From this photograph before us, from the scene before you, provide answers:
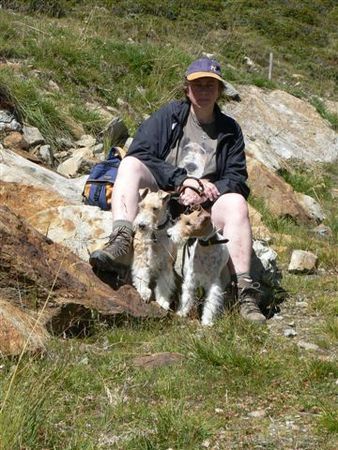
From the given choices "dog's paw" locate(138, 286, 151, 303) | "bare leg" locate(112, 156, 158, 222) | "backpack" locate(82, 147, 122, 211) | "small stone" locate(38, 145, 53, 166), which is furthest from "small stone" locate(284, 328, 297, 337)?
"small stone" locate(38, 145, 53, 166)

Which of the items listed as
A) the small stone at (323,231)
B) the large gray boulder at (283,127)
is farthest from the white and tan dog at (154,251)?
the large gray boulder at (283,127)

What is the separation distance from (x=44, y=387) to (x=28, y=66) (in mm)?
7154

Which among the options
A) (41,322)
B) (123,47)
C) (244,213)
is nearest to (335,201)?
(123,47)

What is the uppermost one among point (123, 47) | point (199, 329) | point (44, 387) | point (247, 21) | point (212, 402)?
point (44, 387)

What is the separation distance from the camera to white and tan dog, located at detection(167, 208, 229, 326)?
4406mm

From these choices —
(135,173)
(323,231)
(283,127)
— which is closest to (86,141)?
(323,231)

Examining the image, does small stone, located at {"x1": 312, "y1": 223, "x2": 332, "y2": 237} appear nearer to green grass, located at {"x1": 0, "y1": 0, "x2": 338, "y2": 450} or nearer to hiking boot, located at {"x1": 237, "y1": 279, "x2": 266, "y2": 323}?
green grass, located at {"x1": 0, "y1": 0, "x2": 338, "y2": 450}

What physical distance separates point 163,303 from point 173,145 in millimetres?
1250

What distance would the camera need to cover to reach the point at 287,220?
7777 millimetres

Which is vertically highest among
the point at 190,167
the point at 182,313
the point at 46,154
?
the point at 190,167

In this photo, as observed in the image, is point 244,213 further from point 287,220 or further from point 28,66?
point 28,66

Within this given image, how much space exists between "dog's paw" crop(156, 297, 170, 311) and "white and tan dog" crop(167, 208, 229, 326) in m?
0.09

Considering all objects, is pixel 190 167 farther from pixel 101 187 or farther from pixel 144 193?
pixel 101 187

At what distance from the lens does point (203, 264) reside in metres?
4.55
